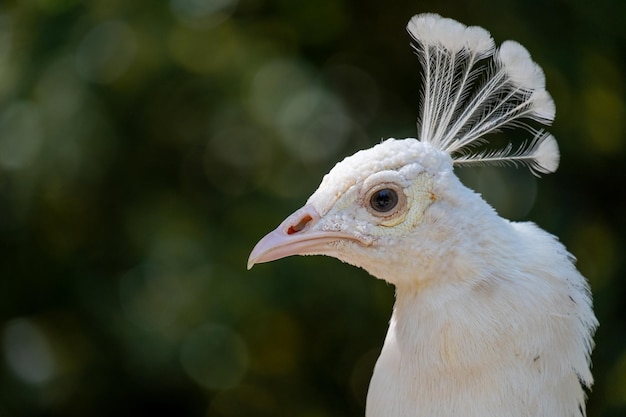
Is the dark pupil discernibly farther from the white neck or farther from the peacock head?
the white neck

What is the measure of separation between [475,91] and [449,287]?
0.56 m

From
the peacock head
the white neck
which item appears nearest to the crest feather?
the peacock head

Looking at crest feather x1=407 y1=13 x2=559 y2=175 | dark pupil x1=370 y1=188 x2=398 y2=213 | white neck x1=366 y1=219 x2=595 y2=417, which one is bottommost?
white neck x1=366 y1=219 x2=595 y2=417

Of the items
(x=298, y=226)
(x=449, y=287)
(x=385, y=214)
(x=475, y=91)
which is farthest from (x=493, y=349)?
(x=475, y=91)

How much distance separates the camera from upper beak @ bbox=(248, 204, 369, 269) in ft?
5.85

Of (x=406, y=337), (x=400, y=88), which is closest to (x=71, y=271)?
(x=400, y=88)

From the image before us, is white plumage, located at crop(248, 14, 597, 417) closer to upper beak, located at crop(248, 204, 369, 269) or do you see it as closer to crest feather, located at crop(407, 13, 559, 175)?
upper beak, located at crop(248, 204, 369, 269)

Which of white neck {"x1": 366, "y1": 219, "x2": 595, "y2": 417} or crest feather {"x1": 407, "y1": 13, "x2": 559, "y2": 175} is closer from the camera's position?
white neck {"x1": 366, "y1": 219, "x2": 595, "y2": 417}

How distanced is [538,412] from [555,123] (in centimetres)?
192

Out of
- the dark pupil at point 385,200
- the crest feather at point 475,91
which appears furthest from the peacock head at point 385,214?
the crest feather at point 475,91

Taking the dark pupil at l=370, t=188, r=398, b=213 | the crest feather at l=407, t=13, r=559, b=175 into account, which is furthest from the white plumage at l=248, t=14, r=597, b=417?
the crest feather at l=407, t=13, r=559, b=175

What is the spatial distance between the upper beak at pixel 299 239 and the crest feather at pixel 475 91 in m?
0.36

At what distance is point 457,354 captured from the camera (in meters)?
1.73

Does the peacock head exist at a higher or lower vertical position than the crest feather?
lower
